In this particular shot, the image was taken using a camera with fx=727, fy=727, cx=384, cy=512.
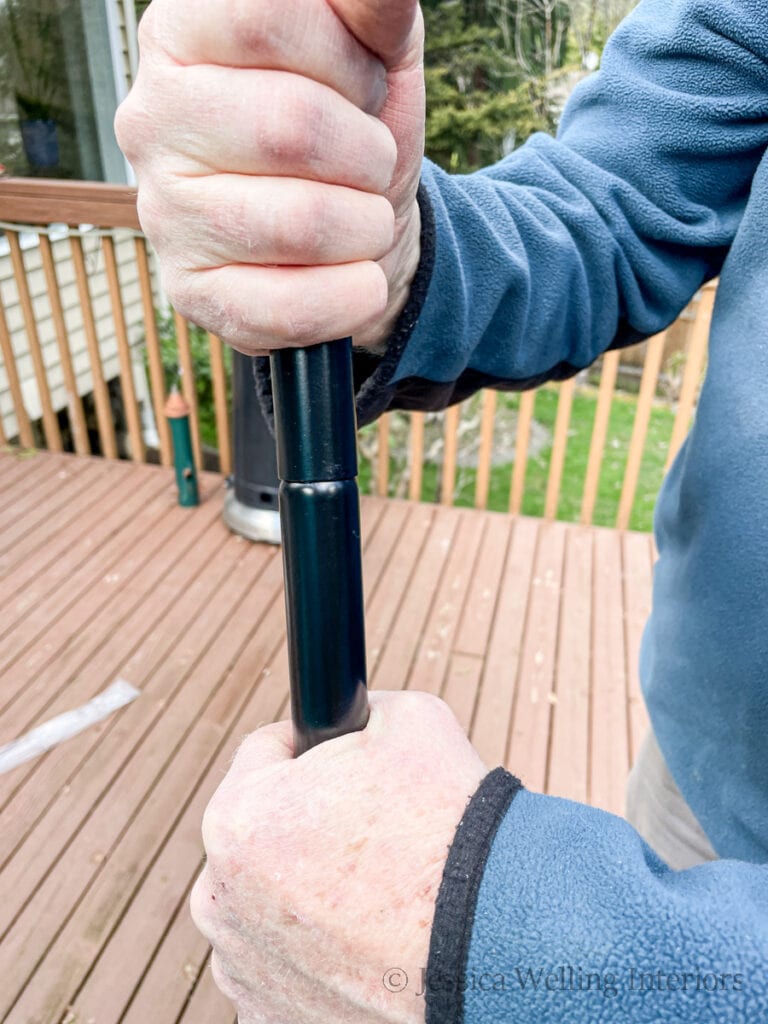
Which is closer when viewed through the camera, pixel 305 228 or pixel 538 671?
pixel 305 228

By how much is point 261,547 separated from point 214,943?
8.36ft

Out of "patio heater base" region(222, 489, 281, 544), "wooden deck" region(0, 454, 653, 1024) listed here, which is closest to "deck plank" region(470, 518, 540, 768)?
"wooden deck" region(0, 454, 653, 1024)

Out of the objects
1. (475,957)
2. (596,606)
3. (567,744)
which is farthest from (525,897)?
(596,606)

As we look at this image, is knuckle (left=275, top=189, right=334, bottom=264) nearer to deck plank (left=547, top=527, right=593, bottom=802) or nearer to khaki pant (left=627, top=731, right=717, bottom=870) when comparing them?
khaki pant (left=627, top=731, right=717, bottom=870)

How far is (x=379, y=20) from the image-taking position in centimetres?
45

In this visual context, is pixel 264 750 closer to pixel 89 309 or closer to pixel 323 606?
pixel 323 606

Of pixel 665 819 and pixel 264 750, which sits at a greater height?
pixel 264 750

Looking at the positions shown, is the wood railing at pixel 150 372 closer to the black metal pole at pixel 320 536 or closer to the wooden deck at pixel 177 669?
the wooden deck at pixel 177 669

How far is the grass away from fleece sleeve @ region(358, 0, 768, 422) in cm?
396

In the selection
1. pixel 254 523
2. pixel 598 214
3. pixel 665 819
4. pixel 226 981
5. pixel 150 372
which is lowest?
pixel 254 523

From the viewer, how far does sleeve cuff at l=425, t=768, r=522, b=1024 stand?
502 mm

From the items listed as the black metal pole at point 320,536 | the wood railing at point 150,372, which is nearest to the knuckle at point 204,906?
the black metal pole at point 320,536

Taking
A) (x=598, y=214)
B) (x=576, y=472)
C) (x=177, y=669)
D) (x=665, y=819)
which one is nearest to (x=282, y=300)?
(x=598, y=214)

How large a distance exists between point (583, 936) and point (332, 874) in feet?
0.59
